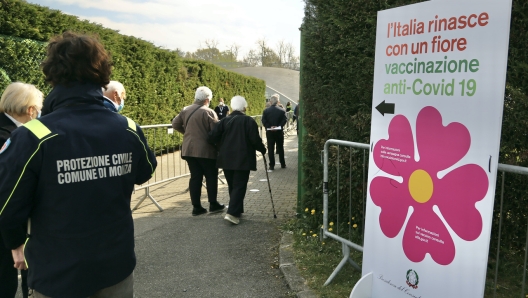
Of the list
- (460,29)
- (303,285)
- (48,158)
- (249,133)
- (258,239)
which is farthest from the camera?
(249,133)

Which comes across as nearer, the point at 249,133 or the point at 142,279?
the point at 142,279

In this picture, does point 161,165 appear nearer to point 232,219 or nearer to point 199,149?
point 199,149

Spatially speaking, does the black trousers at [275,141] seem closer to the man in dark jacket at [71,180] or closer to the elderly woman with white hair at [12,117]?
the elderly woman with white hair at [12,117]

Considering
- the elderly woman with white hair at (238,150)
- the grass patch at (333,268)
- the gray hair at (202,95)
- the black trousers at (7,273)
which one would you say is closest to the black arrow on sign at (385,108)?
the grass patch at (333,268)

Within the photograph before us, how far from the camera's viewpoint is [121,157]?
7.29ft

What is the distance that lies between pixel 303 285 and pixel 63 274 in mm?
2543

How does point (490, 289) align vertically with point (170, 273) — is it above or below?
above

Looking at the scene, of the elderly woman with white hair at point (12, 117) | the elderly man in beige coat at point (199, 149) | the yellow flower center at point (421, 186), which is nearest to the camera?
the yellow flower center at point (421, 186)

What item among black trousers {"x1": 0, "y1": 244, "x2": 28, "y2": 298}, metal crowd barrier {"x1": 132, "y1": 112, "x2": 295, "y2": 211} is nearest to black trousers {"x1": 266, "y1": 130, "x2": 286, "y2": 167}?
metal crowd barrier {"x1": 132, "y1": 112, "x2": 295, "y2": 211}

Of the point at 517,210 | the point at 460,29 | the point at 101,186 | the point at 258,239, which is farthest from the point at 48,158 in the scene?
the point at 258,239

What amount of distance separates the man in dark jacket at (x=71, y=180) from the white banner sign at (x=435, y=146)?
1.78 metres

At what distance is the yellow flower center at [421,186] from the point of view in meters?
2.78

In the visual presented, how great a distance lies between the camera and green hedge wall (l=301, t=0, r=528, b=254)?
11.0ft

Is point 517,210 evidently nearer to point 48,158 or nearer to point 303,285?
point 303,285
